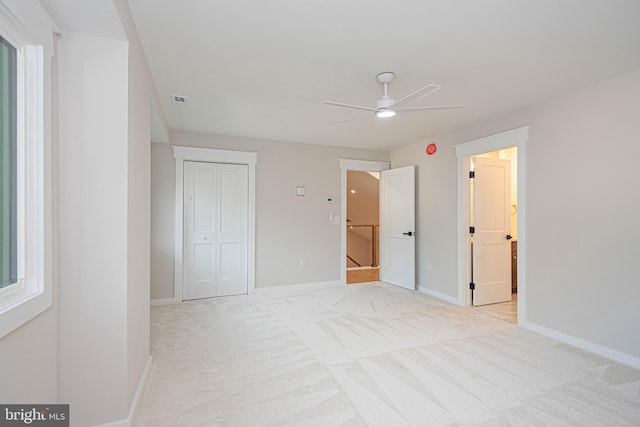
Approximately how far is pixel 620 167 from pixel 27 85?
4.12m

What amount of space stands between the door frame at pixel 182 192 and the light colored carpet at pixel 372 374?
2.68ft

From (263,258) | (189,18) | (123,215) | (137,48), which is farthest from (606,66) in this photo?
(263,258)

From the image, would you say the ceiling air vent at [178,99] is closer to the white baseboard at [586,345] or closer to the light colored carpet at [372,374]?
the light colored carpet at [372,374]

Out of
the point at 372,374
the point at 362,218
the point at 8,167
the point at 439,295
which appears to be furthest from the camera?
the point at 362,218

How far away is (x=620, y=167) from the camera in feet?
8.41

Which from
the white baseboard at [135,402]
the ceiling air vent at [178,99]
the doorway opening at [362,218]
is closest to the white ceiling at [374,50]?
the ceiling air vent at [178,99]

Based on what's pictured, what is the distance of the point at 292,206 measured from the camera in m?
4.88

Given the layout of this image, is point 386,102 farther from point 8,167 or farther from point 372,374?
point 8,167

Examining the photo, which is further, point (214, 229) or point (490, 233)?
point (214, 229)

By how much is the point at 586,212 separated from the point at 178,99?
4.11 metres

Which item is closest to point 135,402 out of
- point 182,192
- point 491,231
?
point 182,192

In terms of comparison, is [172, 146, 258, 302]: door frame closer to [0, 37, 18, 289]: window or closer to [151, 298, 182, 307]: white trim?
[151, 298, 182, 307]: white trim

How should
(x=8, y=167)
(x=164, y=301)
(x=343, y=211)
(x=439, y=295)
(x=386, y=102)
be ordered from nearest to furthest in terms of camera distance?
(x=8, y=167) < (x=386, y=102) < (x=164, y=301) < (x=439, y=295) < (x=343, y=211)

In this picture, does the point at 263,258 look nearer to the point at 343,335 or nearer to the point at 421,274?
the point at 343,335
